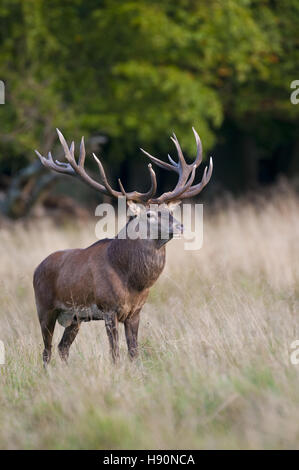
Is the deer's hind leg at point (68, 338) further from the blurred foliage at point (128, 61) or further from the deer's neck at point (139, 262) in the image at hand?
the blurred foliage at point (128, 61)

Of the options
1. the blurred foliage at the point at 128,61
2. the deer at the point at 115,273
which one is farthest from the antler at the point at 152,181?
the blurred foliage at the point at 128,61

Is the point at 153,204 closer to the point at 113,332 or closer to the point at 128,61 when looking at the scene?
the point at 113,332

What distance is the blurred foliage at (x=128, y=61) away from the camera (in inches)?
555

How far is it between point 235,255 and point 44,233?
3533mm

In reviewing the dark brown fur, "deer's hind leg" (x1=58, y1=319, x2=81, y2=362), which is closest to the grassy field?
"deer's hind leg" (x1=58, y1=319, x2=81, y2=362)

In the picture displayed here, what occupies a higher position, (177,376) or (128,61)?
(128,61)

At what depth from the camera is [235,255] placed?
911 cm

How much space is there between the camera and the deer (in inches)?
212

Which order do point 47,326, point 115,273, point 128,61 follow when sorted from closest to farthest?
point 115,273 < point 47,326 < point 128,61

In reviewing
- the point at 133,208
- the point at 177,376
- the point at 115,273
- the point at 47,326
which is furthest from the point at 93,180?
the point at 177,376

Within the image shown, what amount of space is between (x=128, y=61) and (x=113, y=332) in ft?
33.3

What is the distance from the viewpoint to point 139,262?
5398 millimetres

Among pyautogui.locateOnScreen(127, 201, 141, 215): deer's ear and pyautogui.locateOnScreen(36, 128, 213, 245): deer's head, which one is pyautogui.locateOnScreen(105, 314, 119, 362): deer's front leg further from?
pyautogui.locateOnScreen(127, 201, 141, 215): deer's ear
